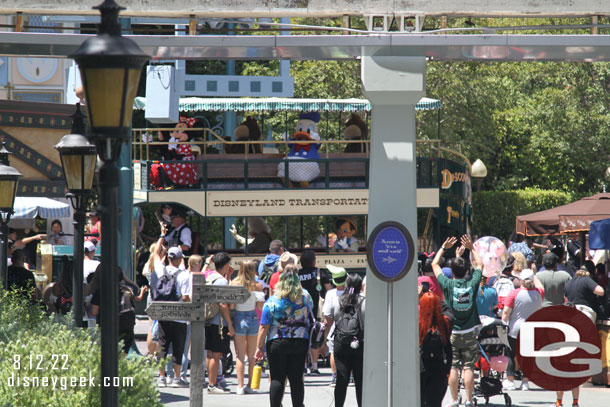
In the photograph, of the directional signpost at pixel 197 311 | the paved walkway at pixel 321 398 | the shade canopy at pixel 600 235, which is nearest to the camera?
the directional signpost at pixel 197 311

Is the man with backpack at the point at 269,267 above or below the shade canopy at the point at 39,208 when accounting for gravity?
below

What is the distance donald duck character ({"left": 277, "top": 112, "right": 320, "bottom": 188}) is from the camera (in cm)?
2083

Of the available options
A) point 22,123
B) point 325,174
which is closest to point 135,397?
point 22,123

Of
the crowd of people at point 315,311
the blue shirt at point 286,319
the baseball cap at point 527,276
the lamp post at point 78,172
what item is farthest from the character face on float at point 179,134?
the blue shirt at point 286,319

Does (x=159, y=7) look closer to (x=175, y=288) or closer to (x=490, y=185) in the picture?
(x=175, y=288)

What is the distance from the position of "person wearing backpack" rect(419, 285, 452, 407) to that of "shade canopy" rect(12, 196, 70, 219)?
11.5m

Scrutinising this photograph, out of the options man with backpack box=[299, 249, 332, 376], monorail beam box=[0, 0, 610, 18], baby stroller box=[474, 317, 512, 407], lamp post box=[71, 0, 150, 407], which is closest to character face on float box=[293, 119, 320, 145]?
man with backpack box=[299, 249, 332, 376]

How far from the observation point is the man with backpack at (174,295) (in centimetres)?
1357

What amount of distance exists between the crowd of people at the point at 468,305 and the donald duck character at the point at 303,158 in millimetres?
5870

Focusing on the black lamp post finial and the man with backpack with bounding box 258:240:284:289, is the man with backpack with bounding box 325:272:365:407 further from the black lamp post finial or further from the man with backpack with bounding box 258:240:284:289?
the black lamp post finial

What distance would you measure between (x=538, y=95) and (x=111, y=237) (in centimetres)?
3404

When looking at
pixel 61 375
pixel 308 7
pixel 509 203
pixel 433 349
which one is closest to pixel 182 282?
pixel 433 349

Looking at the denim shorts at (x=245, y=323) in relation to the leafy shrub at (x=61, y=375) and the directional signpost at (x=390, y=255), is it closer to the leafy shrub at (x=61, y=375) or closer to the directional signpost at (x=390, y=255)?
the directional signpost at (x=390, y=255)

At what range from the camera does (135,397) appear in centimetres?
673
